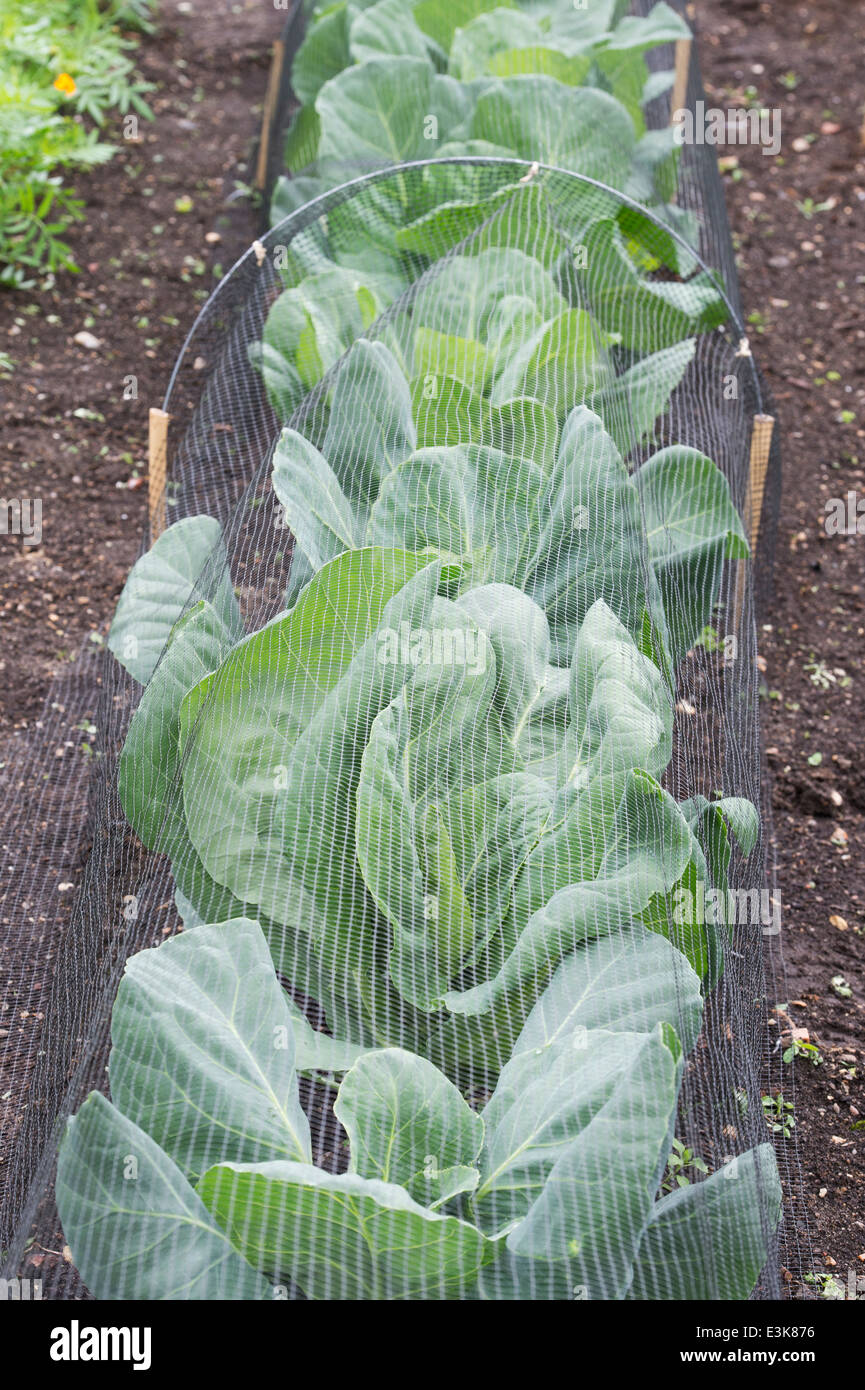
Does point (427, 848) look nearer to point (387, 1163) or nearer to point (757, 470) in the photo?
point (387, 1163)

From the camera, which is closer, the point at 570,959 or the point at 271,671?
the point at 570,959

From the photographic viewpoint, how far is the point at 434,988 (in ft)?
6.34

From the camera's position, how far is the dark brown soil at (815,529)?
247cm

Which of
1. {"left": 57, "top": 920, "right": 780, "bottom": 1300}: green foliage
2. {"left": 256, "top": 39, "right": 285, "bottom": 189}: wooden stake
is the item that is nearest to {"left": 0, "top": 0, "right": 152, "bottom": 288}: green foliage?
{"left": 256, "top": 39, "right": 285, "bottom": 189}: wooden stake

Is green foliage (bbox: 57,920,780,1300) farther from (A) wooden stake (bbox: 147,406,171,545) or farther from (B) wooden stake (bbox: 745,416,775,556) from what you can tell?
(B) wooden stake (bbox: 745,416,775,556)

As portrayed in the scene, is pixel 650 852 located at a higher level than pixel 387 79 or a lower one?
lower

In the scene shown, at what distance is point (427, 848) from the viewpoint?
199cm

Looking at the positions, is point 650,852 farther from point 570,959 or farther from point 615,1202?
point 615,1202

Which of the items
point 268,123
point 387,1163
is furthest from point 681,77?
point 387,1163

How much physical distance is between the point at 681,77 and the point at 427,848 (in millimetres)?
3786
